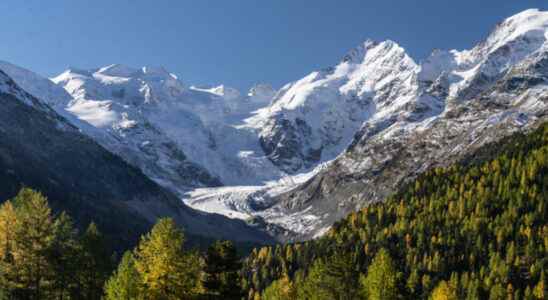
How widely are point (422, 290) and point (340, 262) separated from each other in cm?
11503

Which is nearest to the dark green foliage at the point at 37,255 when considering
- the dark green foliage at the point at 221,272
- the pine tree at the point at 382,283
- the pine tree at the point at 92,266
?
the pine tree at the point at 92,266

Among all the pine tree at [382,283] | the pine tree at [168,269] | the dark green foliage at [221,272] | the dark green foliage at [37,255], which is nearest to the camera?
the pine tree at [168,269]

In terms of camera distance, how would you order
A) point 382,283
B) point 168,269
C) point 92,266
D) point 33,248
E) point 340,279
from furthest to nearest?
1. point 382,283
2. point 340,279
3. point 92,266
4. point 33,248
5. point 168,269

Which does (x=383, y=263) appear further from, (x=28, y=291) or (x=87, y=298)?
(x=28, y=291)

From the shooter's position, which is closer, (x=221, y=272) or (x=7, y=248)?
(x=221, y=272)

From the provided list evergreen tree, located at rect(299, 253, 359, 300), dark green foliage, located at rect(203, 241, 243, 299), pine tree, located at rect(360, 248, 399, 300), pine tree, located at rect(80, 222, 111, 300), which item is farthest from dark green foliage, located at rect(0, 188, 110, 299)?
pine tree, located at rect(360, 248, 399, 300)

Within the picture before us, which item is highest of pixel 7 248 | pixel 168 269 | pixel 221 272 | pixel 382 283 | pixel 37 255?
pixel 382 283

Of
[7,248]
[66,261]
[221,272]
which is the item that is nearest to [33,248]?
[7,248]

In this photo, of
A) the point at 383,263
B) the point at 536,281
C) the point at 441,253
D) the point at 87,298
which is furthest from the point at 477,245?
the point at 87,298

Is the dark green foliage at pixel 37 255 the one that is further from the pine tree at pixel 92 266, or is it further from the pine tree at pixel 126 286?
the pine tree at pixel 126 286

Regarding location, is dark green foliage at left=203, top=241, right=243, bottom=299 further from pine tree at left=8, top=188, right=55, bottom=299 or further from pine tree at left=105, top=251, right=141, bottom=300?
pine tree at left=8, top=188, right=55, bottom=299

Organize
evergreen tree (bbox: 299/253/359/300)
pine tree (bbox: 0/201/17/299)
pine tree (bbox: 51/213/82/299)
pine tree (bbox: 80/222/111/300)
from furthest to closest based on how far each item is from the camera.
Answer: evergreen tree (bbox: 299/253/359/300) → pine tree (bbox: 80/222/111/300) → pine tree (bbox: 51/213/82/299) → pine tree (bbox: 0/201/17/299)

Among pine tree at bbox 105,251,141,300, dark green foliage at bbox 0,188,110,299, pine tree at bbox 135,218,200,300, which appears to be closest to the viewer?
pine tree at bbox 135,218,200,300

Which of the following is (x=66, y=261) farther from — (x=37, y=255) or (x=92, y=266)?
(x=92, y=266)
